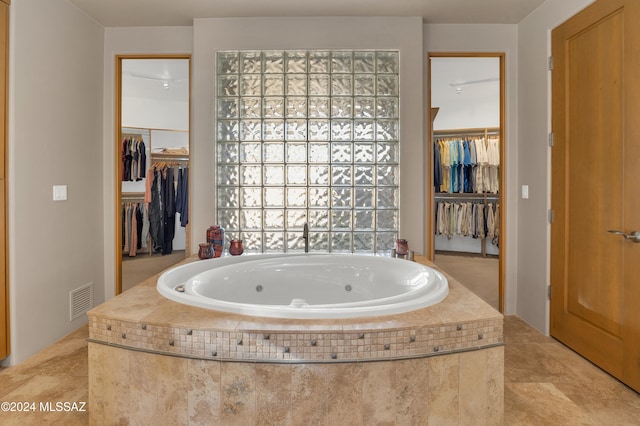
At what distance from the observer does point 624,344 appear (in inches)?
75.2

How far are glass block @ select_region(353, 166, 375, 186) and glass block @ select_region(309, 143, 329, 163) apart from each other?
250 mm

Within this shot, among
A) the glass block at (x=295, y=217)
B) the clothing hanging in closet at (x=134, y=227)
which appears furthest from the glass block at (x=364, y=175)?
the clothing hanging in closet at (x=134, y=227)

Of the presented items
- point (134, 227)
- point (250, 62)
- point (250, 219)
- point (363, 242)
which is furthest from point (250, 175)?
point (134, 227)

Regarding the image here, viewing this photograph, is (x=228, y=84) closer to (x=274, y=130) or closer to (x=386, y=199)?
(x=274, y=130)

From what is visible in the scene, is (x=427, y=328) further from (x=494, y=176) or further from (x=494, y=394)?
(x=494, y=176)

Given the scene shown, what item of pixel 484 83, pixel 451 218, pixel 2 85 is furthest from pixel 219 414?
pixel 484 83

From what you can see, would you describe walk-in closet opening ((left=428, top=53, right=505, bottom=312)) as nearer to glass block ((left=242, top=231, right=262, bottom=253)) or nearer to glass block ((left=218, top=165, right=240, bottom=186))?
glass block ((left=242, top=231, right=262, bottom=253))

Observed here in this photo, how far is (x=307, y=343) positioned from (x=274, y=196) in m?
1.73

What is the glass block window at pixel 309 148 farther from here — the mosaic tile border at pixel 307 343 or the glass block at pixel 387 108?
the mosaic tile border at pixel 307 343

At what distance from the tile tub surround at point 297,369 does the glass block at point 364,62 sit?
6.73 ft

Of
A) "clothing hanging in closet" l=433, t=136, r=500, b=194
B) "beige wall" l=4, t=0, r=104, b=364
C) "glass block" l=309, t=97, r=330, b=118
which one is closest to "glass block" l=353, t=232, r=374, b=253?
"glass block" l=309, t=97, r=330, b=118

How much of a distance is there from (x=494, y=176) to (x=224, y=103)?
3804 millimetres

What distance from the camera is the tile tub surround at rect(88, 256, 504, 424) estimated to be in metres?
1.28

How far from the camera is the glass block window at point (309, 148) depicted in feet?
9.32
